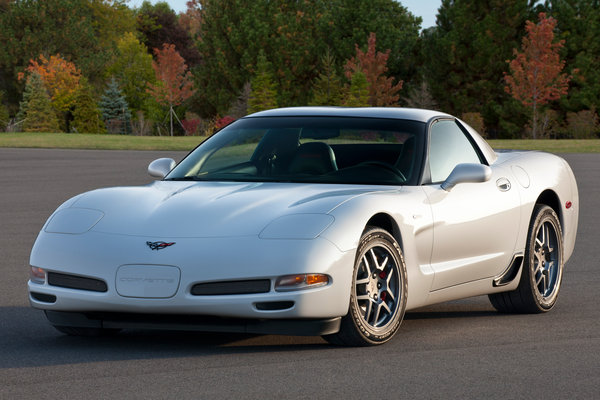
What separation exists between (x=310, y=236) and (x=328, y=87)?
5870 centimetres

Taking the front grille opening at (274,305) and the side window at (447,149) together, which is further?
the side window at (447,149)

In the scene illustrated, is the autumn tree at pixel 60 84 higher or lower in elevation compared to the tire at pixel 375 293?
lower

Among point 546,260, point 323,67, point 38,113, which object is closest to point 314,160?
point 546,260

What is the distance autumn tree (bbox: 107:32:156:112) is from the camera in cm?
8100

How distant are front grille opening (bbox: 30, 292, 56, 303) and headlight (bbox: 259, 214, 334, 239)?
1250mm

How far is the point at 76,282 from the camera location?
19.9 ft

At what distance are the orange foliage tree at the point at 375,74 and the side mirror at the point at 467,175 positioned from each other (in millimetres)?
54573

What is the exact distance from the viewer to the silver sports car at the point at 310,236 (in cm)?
582

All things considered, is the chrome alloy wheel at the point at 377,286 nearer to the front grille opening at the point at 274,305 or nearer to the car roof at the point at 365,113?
the front grille opening at the point at 274,305

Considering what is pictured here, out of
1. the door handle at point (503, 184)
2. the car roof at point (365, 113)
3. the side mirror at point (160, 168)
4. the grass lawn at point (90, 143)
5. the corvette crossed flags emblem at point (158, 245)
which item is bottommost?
the grass lawn at point (90, 143)

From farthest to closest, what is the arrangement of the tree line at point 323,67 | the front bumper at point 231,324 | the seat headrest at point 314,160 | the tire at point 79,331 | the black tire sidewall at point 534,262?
the tree line at point 323,67 → the black tire sidewall at point 534,262 → the seat headrest at point 314,160 → the tire at point 79,331 → the front bumper at point 231,324

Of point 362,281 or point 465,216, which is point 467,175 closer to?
point 465,216

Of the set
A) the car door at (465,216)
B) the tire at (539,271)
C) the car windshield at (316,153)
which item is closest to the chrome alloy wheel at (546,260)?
the tire at (539,271)

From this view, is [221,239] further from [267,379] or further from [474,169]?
[474,169]
